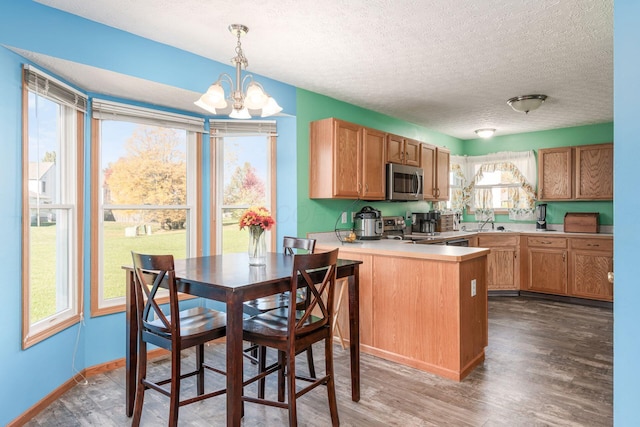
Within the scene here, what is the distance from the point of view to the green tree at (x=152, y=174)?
317cm

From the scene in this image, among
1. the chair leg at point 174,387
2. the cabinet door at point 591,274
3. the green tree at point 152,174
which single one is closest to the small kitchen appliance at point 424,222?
the cabinet door at point 591,274

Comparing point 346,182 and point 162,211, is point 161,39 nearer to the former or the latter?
point 162,211

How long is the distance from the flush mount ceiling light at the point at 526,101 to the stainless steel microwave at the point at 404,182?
1.29 meters

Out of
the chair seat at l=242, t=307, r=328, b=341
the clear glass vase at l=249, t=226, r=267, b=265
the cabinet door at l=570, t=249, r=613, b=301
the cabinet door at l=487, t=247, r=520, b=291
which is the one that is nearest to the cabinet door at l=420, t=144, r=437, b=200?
the cabinet door at l=487, t=247, r=520, b=291

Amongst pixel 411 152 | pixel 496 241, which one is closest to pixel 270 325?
pixel 411 152

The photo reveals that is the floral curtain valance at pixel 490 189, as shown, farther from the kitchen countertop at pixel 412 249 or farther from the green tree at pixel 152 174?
the green tree at pixel 152 174

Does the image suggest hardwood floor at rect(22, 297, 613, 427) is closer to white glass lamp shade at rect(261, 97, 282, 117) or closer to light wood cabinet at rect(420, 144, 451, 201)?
white glass lamp shade at rect(261, 97, 282, 117)

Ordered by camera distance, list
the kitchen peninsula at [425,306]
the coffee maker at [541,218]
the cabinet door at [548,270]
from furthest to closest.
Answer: the coffee maker at [541,218]
the cabinet door at [548,270]
the kitchen peninsula at [425,306]

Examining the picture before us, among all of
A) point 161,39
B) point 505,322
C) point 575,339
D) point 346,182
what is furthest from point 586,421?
point 161,39

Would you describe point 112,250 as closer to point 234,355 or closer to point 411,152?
point 234,355

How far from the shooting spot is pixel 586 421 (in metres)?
2.25

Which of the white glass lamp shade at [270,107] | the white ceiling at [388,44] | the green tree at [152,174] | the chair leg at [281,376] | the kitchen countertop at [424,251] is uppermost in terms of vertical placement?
the white ceiling at [388,44]

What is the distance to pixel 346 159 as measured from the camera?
3855mm

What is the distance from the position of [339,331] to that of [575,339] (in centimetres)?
231
